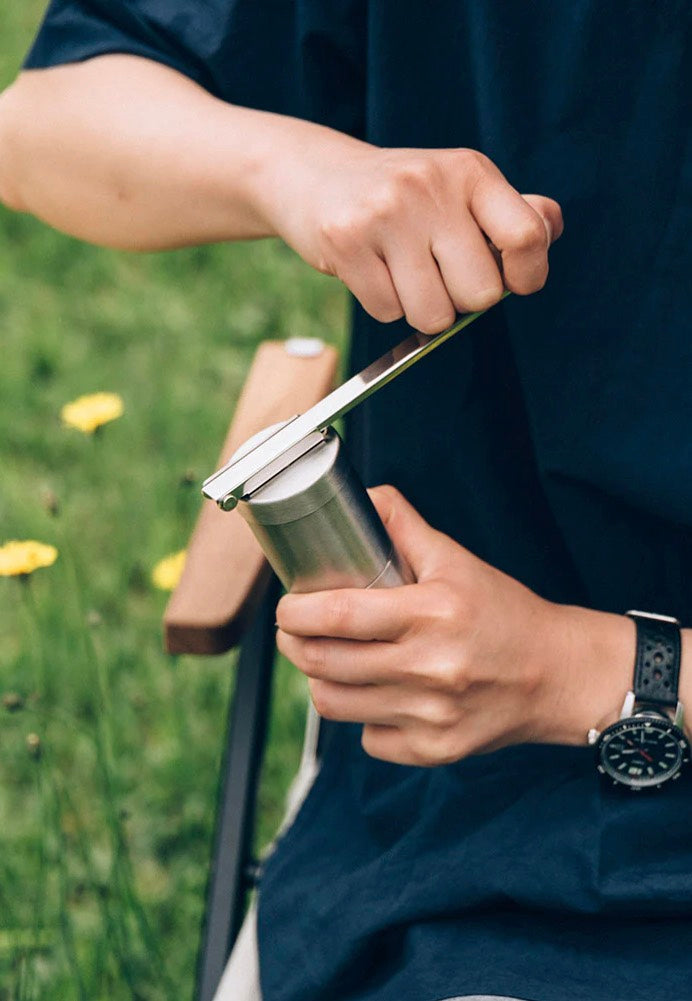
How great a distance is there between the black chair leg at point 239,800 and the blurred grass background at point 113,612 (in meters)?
0.13

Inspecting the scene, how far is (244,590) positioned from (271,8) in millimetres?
487

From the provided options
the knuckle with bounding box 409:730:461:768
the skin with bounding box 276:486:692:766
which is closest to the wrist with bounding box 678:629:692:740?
the skin with bounding box 276:486:692:766

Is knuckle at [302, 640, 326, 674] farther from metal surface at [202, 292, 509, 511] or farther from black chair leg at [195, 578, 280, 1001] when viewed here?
black chair leg at [195, 578, 280, 1001]

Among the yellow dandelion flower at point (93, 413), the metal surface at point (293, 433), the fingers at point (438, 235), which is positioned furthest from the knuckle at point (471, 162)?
the yellow dandelion flower at point (93, 413)

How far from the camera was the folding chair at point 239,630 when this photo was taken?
43.4 inches

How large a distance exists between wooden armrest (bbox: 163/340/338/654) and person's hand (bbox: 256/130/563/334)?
0.36 m

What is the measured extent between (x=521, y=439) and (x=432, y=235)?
315mm

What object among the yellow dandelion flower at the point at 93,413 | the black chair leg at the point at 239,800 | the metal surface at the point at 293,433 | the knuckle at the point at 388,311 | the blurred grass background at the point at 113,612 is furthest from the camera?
the blurred grass background at the point at 113,612

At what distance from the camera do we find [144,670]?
2111 millimetres

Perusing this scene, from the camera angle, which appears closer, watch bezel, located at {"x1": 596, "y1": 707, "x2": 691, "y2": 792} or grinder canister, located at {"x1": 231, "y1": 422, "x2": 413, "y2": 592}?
grinder canister, located at {"x1": 231, "y1": 422, "x2": 413, "y2": 592}

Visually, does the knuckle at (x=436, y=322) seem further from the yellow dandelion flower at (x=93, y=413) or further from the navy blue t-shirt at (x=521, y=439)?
the yellow dandelion flower at (x=93, y=413)

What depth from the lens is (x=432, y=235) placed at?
796mm

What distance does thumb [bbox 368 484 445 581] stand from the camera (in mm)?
913

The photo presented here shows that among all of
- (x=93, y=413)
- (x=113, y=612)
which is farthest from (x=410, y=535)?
(x=113, y=612)
